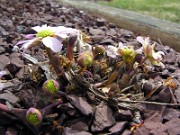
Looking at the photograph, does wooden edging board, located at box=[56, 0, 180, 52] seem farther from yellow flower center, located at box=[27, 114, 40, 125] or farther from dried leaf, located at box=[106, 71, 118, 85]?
yellow flower center, located at box=[27, 114, 40, 125]

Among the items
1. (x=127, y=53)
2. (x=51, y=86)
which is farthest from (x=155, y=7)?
(x=51, y=86)

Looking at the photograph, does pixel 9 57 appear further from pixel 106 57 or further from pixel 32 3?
pixel 32 3

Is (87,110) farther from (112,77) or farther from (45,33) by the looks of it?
(45,33)

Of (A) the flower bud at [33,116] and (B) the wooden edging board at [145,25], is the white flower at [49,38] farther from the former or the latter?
(B) the wooden edging board at [145,25]

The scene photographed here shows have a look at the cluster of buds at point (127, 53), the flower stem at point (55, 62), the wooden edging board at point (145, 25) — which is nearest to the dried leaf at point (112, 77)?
the cluster of buds at point (127, 53)

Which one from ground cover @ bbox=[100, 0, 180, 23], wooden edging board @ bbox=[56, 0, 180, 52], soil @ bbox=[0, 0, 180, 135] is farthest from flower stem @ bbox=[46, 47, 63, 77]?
ground cover @ bbox=[100, 0, 180, 23]

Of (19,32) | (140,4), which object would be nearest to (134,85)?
(19,32)
